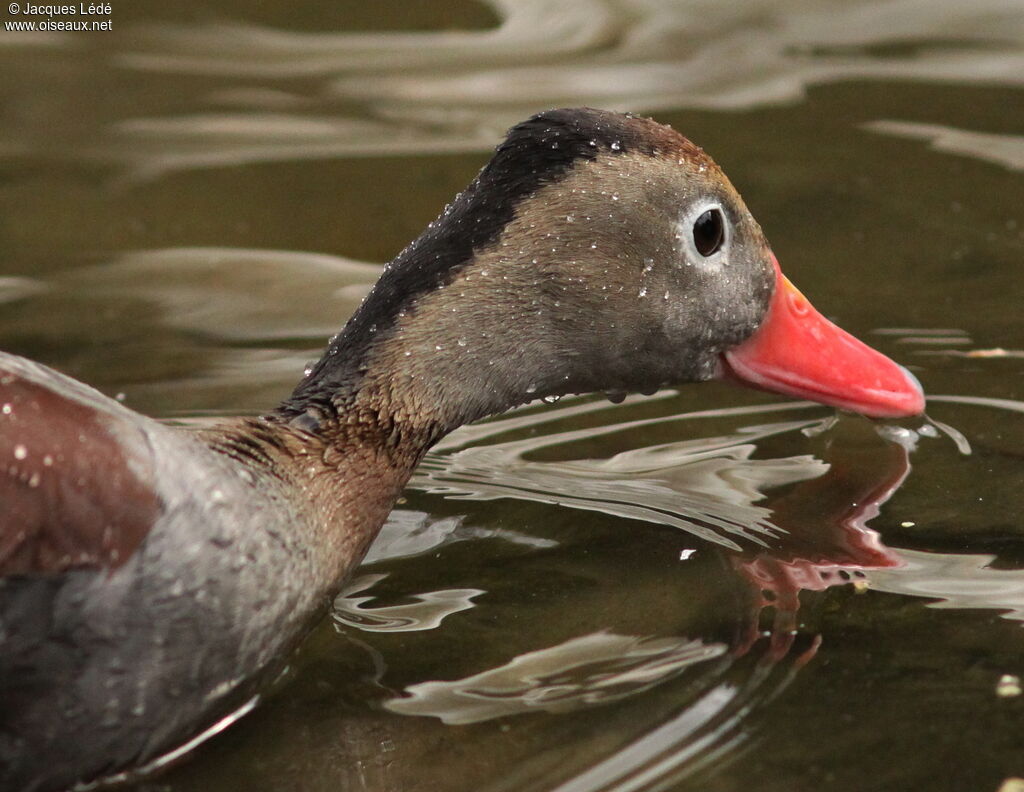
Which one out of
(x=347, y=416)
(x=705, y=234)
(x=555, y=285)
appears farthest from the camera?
(x=705, y=234)

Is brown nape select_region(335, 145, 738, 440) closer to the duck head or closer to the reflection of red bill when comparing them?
the duck head

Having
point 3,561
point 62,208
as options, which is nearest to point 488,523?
point 3,561

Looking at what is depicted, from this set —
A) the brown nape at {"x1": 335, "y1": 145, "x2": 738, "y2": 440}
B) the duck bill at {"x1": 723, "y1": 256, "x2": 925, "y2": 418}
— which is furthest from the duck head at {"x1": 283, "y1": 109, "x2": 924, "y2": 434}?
the duck bill at {"x1": 723, "y1": 256, "x2": 925, "y2": 418}

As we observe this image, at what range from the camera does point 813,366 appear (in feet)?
17.2

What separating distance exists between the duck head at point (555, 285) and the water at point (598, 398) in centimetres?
51

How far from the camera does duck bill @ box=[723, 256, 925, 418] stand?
5.16 m

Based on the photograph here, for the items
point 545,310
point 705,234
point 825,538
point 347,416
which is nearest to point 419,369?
point 347,416

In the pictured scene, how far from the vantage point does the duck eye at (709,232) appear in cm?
485

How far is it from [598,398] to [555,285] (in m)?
1.25

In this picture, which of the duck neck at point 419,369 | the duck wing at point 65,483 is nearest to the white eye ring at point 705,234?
the duck neck at point 419,369

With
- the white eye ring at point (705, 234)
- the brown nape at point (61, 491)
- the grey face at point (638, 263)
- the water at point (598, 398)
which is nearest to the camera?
the brown nape at point (61, 491)

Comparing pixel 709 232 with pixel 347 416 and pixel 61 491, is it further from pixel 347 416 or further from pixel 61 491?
pixel 61 491

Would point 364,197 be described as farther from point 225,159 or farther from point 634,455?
point 634,455

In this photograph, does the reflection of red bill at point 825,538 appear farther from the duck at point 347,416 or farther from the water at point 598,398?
the duck at point 347,416
